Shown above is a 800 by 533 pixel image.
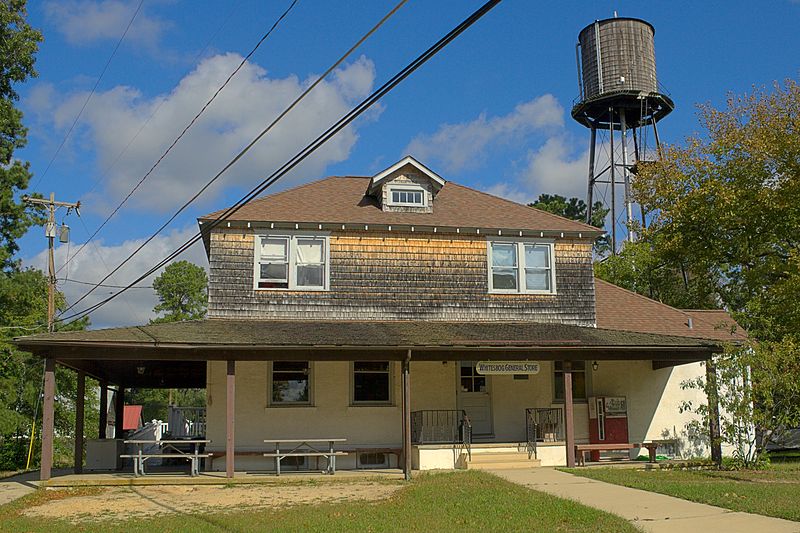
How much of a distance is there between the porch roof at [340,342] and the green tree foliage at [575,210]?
4199cm

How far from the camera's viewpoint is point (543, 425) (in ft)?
66.0

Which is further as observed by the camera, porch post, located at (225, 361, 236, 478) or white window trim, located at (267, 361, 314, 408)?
white window trim, located at (267, 361, 314, 408)

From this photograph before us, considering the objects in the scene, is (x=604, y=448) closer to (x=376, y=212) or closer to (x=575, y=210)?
(x=376, y=212)

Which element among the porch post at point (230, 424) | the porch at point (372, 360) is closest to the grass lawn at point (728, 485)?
the porch at point (372, 360)

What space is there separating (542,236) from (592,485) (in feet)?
27.1

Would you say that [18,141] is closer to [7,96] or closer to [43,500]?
[7,96]

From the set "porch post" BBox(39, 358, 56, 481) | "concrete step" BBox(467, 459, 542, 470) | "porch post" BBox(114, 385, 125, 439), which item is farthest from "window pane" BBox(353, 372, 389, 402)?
"porch post" BBox(114, 385, 125, 439)

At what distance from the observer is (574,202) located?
66.4 metres

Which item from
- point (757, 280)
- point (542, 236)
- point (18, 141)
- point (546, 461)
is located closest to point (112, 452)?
point (546, 461)

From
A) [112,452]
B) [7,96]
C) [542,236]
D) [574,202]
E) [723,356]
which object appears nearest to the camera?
[723,356]

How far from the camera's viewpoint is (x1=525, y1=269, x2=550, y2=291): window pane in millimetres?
21594

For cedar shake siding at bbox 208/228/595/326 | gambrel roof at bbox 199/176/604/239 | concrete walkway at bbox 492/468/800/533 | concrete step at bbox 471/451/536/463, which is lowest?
concrete walkway at bbox 492/468/800/533

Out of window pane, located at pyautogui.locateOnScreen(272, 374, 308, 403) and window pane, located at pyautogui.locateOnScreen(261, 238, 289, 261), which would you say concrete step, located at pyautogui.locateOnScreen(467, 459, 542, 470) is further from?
window pane, located at pyautogui.locateOnScreen(261, 238, 289, 261)

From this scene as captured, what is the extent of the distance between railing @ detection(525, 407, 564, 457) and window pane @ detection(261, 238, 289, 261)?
735 centimetres
